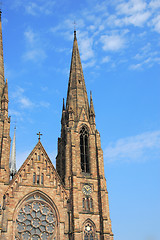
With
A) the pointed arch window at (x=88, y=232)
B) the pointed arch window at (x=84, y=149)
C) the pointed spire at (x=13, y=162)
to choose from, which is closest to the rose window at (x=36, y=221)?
the pointed arch window at (x=88, y=232)

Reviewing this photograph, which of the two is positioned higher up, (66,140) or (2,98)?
(2,98)

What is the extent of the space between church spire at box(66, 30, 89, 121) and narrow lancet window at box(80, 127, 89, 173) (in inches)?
79.9

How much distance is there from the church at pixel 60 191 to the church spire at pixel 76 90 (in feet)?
4.00

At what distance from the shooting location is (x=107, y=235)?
33.3 metres

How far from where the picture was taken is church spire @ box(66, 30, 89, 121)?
1658 inches

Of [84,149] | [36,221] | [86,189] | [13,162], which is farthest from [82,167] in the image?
[13,162]

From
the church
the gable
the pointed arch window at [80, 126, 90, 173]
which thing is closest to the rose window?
the church

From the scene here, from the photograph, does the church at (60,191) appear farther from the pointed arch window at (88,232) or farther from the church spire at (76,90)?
the church spire at (76,90)

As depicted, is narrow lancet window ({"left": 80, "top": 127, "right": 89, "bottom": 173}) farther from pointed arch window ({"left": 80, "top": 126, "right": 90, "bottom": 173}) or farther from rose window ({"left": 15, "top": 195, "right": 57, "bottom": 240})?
rose window ({"left": 15, "top": 195, "right": 57, "bottom": 240})

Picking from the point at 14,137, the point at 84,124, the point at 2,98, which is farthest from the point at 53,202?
the point at 14,137

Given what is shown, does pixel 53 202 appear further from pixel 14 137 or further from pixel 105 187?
pixel 14 137

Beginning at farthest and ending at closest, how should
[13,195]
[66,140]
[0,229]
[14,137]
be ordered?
[14,137] < [66,140] < [13,195] < [0,229]

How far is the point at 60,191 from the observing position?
114 feet

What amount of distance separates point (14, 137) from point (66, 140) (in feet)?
81.5
